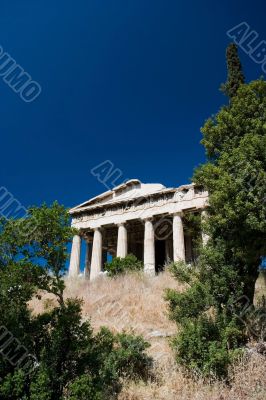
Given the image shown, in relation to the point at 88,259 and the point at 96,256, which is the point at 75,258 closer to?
the point at 96,256

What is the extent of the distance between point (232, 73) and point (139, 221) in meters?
16.5

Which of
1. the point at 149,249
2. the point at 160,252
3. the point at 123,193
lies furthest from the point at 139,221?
the point at 160,252

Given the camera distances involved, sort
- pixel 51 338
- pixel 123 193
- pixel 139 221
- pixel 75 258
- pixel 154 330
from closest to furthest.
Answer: pixel 51 338, pixel 154 330, pixel 75 258, pixel 139 221, pixel 123 193

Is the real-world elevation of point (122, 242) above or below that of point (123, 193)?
below

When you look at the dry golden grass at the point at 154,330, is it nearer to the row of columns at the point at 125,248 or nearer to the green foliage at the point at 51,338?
the green foliage at the point at 51,338

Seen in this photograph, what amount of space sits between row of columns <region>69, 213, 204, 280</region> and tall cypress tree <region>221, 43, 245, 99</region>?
1299 centimetres

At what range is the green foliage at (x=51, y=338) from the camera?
6.34 meters

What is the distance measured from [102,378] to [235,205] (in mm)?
5475

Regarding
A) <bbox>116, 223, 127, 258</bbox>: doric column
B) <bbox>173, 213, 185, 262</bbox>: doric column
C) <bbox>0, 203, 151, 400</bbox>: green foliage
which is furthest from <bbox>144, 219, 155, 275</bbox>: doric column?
<bbox>0, 203, 151, 400</bbox>: green foliage

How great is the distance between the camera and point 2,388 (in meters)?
5.99

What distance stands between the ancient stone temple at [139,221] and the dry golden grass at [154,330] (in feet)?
32.4

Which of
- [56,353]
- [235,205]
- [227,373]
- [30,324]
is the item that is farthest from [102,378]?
[235,205]

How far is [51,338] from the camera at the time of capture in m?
7.34

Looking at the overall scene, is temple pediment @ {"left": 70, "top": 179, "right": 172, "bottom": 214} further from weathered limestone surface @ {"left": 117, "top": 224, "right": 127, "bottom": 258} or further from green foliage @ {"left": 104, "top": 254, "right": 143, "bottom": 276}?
green foliage @ {"left": 104, "top": 254, "right": 143, "bottom": 276}
